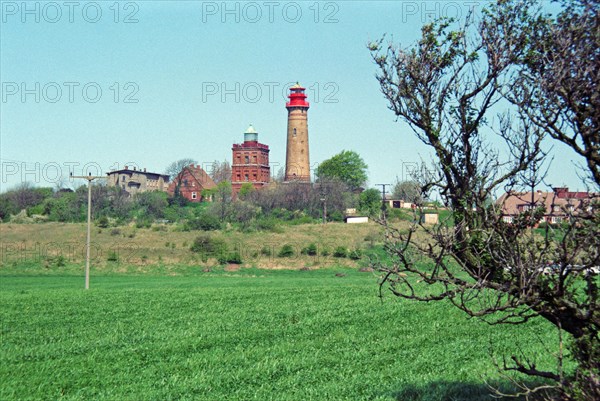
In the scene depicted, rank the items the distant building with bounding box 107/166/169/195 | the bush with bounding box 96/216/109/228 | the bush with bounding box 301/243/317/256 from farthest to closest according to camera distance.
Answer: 1. the distant building with bounding box 107/166/169/195
2. the bush with bounding box 96/216/109/228
3. the bush with bounding box 301/243/317/256

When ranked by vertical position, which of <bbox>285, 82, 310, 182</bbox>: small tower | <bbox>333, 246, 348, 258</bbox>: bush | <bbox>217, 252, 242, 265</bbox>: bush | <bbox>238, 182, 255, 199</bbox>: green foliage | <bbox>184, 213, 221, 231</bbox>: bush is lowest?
<bbox>217, 252, 242, 265</bbox>: bush

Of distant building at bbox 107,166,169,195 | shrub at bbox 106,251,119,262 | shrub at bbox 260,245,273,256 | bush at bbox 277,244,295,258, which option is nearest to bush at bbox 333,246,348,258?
bush at bbox 277,244,295,258

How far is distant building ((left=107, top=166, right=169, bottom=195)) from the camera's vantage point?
128 metres

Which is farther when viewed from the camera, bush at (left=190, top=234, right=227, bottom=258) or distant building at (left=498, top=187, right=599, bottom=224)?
bush at (left=190, top=234, right=227, bottom=258)

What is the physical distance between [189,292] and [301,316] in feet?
32.9

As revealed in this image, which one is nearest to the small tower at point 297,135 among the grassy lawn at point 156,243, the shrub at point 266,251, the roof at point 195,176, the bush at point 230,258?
the roof at point 195,176

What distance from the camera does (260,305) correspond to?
24.6m

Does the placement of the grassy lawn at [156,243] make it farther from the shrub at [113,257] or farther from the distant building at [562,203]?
the distant building at [562,203]

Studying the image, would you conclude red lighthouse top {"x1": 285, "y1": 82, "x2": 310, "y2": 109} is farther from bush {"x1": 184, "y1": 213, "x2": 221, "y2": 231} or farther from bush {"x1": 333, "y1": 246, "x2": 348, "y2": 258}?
bush {"x1": 333, "y1": 246, "x2": 348, "y2": 258}

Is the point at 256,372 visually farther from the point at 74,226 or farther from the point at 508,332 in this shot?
the point at 74,226

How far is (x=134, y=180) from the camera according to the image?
13288 centimetres

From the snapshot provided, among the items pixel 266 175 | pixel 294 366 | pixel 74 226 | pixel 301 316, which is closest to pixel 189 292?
pixel 301 316

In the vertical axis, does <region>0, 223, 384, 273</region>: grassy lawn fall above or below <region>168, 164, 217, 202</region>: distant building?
below

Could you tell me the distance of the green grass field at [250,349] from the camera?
12.3m
